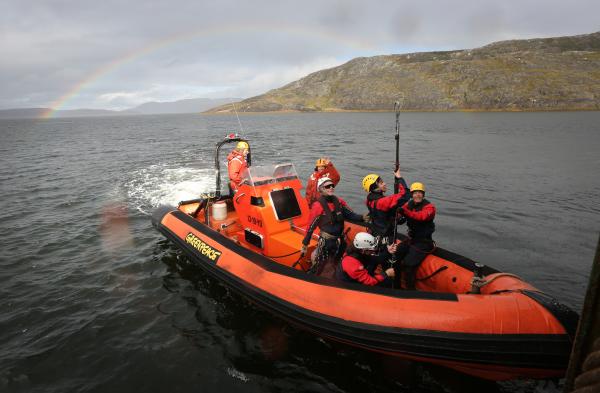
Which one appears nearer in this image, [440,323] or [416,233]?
[440,323]

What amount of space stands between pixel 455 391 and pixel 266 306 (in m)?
2.88

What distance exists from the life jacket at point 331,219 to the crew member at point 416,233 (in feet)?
3.26

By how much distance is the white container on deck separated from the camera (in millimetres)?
8664

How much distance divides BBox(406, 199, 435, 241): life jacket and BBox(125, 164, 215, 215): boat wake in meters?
8.57

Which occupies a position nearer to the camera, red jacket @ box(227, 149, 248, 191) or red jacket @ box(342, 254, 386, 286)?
red jacket @ box(342, 254, 386, 286)

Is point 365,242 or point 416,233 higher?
point 365,242

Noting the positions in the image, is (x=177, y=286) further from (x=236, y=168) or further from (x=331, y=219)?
(x=331, y=219)

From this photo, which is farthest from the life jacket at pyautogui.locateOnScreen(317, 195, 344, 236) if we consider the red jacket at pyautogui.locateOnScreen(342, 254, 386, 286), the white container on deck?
the white container on deck

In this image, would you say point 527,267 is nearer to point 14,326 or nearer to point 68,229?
point 14,326

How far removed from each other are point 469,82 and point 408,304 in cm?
9803

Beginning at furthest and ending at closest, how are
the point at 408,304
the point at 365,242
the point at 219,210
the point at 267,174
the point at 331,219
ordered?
the point at 219,210
the point at 267,174
the point at 331,219
the point at 365,242
the point at 408,304

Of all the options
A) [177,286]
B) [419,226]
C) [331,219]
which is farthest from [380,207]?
[177,286]

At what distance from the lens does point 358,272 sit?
4.98m

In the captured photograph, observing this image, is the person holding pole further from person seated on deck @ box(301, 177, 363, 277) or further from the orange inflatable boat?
the orange inflatable boat
